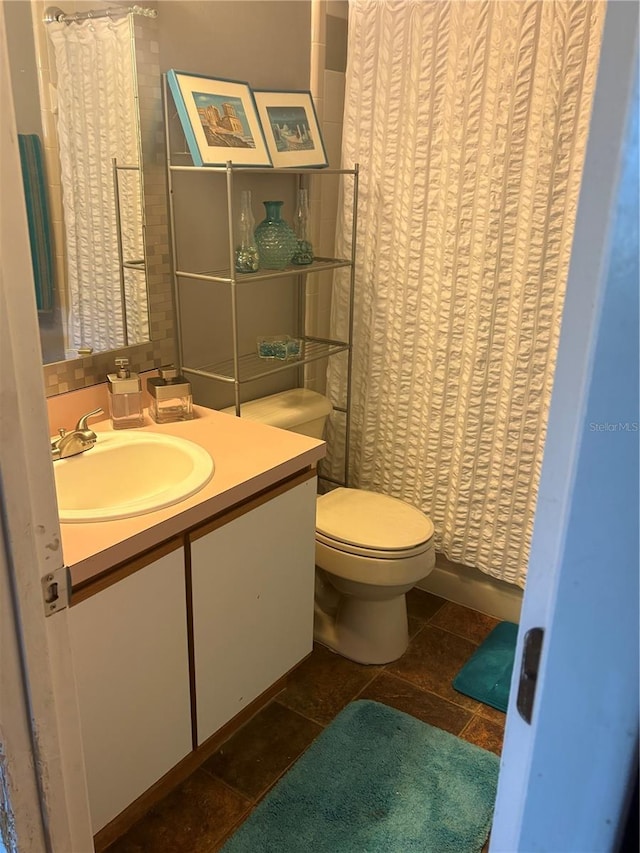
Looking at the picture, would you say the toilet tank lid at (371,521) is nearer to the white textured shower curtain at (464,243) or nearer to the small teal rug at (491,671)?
the white textured shower curtain at (464,243)

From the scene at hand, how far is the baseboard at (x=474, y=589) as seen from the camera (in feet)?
7.79

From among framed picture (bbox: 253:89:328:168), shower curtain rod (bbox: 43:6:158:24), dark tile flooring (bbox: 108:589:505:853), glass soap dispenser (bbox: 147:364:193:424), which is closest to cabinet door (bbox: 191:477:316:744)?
dark tile flooring (bbox: 108:589:505:853)

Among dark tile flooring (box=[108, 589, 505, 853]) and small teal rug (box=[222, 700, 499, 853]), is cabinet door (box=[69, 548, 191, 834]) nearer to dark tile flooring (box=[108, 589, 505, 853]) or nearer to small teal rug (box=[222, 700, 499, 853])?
dark tile flooring (box=[108, 589, 505, 853])

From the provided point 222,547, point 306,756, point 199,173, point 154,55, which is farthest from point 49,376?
point 306,756

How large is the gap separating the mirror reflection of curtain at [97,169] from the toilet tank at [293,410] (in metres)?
0.48

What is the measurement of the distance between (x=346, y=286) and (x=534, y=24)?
923 millimetres

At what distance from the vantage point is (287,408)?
89.2 inches

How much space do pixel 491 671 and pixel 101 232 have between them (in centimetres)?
166

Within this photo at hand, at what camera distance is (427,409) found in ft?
7.55

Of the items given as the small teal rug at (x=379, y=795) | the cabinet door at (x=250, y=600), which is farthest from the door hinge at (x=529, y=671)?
the small teal rug at (x=379, y=795)

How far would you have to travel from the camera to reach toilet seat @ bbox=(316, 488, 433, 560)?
202cm

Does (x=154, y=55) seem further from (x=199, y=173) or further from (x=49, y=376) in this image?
(x=49, y=376)

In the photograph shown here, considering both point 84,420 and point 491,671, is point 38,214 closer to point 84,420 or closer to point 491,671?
point 84,420

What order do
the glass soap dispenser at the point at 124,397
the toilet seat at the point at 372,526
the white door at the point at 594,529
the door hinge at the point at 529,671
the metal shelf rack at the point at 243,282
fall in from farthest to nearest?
the toilet seat at the point at 372,526 → the metal shelf rack at the point at 243,282 → the glass soap dispenser at the point at 124,397 → the door hinge at the point at 529,671 → the white door at the point at 594,529
